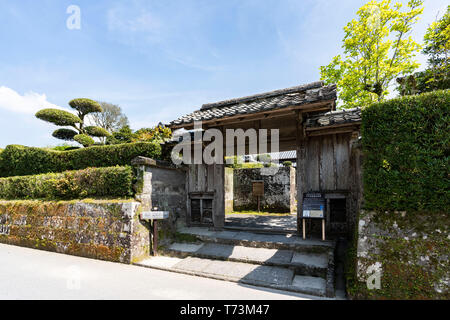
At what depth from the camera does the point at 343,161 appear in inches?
234

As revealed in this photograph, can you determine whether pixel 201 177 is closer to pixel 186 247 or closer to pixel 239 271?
pixel 186 247

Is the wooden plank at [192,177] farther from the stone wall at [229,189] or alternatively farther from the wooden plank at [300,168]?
the stone wall at [229,189]

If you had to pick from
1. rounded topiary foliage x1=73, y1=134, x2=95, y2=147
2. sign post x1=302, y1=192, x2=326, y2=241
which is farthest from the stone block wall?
rounded topiary foliage x1=73, y1=134, x2=95, y2=147

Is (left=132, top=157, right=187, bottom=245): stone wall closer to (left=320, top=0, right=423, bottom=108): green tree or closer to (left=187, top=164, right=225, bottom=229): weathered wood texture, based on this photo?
(left=187, top=164, right=225, bottom=229): weathered wood texture

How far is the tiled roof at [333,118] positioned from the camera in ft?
16.8

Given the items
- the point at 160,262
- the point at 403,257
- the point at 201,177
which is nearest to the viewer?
the point at 403,257

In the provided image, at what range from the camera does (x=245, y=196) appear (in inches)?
550

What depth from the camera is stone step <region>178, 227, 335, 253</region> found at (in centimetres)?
512

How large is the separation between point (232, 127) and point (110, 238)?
15.7 ft

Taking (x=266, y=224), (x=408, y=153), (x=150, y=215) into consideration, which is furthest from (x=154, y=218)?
(x=408, y=153)

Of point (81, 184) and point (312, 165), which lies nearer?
point (312, 165)

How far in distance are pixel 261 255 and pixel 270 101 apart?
409 centimetres

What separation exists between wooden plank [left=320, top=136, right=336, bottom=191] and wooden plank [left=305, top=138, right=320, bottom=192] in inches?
5.3
